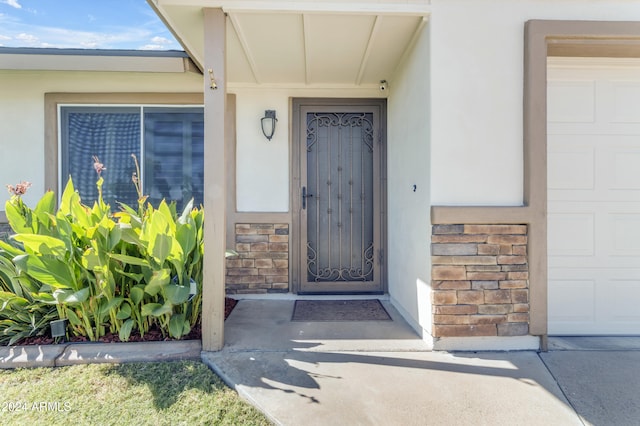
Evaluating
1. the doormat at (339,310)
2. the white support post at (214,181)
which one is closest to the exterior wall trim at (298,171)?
the doormat at (339,310)

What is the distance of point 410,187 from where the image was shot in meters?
2.98

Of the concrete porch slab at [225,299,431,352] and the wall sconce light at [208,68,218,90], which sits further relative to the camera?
the concrete porch slab at [225,299,431,352]

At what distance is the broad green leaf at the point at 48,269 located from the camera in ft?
7.64

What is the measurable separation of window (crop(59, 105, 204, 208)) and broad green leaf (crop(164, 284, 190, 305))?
173 centimetres

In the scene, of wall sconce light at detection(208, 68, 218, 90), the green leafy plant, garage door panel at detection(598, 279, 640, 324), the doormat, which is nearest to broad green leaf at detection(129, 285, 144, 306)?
the green leafy plant

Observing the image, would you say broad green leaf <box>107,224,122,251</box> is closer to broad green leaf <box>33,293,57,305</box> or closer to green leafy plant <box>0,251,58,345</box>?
broad green leaf <box>33,293,57,305</box>

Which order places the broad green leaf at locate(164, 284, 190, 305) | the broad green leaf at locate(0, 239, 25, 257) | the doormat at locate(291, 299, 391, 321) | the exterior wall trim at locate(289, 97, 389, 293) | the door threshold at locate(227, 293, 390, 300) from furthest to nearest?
1. the exterior wall trim at locate(289, 97, 389, 293)
2. the door threshold at locate(227, 293, 390, 300)
3. the doormat at locate(291, 299, 391, 321)
4. the broad green leaf at locate(0, 239, 25, 257)
5. the broad green leaf at locate(164, 284, 190, 305)

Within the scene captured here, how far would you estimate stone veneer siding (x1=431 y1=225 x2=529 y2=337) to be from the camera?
2.45 metres

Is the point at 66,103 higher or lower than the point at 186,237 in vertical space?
higher

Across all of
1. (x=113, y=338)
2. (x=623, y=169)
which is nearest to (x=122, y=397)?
(x=113, y=338)

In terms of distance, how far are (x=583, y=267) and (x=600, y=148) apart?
1.01m

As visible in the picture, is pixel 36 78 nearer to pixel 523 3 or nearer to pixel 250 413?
pixel 250 413

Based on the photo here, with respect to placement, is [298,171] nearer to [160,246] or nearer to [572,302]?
[160,246]

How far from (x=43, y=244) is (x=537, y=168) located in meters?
3.54
